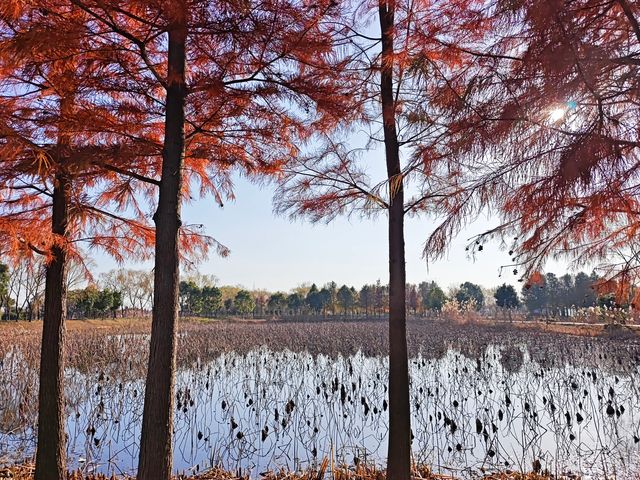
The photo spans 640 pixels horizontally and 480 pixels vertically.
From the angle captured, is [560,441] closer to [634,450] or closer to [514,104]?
[634,450]

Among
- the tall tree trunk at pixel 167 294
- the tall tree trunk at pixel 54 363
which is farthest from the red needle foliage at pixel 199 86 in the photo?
the tall tree trunk at pixel 54 363

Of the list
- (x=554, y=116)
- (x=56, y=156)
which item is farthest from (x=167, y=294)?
(x=554, y=116)

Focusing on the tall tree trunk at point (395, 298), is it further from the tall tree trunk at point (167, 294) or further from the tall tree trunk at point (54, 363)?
the tall tree trunk at point (54, 363)

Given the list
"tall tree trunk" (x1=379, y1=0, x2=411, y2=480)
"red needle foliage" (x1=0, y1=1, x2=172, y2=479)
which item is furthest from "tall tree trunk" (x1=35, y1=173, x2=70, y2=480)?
"tall tree trunk" (x1=379, y1=0, x2=411, y2=480)

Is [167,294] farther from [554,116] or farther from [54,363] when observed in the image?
[554,116]

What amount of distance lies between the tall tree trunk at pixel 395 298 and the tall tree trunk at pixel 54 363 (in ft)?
10.6

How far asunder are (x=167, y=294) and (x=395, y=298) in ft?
7.29

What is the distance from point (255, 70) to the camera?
3621mm

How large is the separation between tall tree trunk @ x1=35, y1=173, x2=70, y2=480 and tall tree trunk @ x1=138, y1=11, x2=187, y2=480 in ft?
4.27

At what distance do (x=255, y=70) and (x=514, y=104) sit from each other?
7.11 ft

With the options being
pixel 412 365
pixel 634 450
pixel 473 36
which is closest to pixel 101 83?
pixel 473 36

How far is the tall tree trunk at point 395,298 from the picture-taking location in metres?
4.15

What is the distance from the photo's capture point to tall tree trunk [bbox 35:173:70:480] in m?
4.28

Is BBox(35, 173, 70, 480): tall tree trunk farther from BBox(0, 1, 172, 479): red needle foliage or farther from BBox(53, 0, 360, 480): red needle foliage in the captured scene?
BBox(53, 0, 360, 480): red needle foliage
